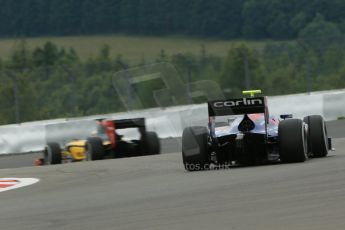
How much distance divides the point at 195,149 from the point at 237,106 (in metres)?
0.82

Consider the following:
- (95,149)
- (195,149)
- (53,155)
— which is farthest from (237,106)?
(53,155)

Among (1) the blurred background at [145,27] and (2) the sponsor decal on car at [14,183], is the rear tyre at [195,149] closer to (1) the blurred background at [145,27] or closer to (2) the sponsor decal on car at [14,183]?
(2) the sponsor decal on car at [14,183]

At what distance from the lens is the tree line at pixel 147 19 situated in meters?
60.2

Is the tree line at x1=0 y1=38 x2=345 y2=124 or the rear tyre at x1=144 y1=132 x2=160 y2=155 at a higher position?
the tree line at x1=0 y1=38 x2=345 y2=124

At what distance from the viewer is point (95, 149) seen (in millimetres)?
16000

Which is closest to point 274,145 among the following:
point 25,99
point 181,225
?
point 181,225

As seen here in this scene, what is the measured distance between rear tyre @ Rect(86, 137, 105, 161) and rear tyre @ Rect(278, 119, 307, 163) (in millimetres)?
5276

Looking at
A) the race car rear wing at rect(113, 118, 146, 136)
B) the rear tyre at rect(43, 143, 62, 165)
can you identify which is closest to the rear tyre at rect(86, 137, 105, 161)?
the race car rear wing at rect(113, 118, 146, 136)

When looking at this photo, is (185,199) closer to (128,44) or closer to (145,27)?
(128,44)

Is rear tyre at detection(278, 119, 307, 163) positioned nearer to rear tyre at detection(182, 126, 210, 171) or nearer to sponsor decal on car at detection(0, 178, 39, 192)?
rear tyre at detection(182, 126, 210, 171)

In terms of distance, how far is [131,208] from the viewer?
8438 millimetres

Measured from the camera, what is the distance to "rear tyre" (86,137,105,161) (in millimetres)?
15992

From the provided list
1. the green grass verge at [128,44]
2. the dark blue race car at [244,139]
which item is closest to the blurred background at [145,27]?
the green grass verge at [128,44]

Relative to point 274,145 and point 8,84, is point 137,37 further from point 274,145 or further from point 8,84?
point 274,145
